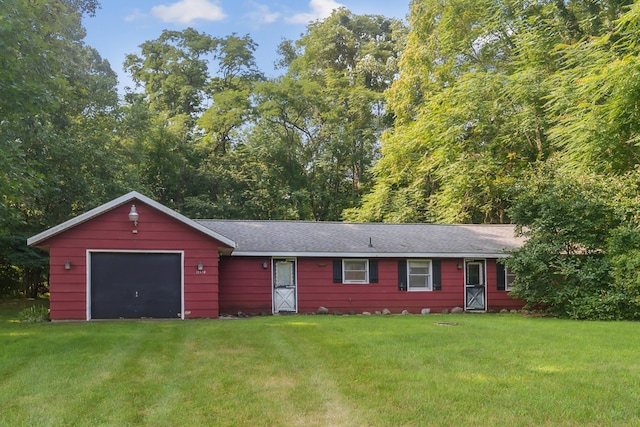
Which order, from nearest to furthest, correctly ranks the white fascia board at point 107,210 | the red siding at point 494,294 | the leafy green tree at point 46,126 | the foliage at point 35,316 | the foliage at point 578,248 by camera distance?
the leafy green tree at point 46,126 → the white fascia board at point 107,210 → the foliage at point 35,316 → the foliage at point 578,248 → the red siding at point 494,294

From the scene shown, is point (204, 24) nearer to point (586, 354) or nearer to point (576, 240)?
point (576, 240)

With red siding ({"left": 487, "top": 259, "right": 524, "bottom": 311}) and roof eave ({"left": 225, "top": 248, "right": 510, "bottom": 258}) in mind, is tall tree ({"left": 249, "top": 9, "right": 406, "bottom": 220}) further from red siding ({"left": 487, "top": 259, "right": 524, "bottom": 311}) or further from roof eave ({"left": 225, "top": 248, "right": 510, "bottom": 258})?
red siding ({"left": 487, "top": 259, "right": 524, "bottom": 311})

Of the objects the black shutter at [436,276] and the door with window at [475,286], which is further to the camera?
the door with window at [475,286]

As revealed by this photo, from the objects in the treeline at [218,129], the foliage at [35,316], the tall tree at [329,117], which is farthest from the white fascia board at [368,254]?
the tall tree at [329,117]

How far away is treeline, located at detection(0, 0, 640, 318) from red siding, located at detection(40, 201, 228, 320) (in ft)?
4.72

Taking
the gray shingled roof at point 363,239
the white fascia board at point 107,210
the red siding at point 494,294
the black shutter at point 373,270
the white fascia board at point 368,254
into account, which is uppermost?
the white fascia board at point 107,210

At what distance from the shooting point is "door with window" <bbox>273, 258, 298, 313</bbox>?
51.1 feet

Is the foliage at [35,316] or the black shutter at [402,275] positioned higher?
Answer: the black shutter at [402,275]

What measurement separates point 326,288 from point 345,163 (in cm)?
1866

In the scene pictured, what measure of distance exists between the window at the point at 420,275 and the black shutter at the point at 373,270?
111 cm

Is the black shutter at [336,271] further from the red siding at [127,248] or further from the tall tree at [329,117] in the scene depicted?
the tall tree at [329,117]

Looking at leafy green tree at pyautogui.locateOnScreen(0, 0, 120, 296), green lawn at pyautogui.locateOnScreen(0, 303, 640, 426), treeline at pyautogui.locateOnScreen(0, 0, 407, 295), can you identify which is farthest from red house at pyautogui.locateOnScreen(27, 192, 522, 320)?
treeline at pyautogui.locateOnScreen(0, 0, 407, 295)

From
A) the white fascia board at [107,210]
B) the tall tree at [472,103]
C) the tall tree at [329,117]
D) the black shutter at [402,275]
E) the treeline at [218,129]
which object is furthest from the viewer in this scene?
the tall tree at [329,117]

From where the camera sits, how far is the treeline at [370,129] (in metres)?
14.4
